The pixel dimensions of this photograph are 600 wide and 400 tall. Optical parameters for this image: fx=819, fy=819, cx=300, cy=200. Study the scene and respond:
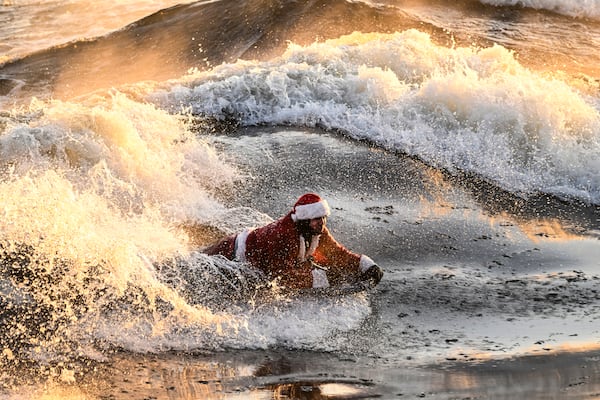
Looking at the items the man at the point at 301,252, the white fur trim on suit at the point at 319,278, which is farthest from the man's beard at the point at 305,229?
the white fur trim on suit at the point at 319,278

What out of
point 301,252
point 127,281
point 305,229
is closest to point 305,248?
point 301,252

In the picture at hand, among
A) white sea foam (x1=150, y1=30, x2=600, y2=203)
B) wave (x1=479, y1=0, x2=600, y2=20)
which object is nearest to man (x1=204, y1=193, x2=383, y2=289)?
white sea foam (x1=150, y1=30, x2=600, y2=203)

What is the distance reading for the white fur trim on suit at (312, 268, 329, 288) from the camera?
6090mm

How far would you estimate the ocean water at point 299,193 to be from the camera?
5551mm

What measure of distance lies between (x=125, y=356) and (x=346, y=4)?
516 inches

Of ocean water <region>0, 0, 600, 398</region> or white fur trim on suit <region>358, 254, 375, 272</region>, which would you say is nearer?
ocean water <region>0, 0, 600, 398</region>

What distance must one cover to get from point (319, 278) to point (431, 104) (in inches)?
194

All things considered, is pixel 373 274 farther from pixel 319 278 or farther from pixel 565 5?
pixel 565 5

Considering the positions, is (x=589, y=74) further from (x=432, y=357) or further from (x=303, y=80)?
(x=432, y=357)

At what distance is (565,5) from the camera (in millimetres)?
17969

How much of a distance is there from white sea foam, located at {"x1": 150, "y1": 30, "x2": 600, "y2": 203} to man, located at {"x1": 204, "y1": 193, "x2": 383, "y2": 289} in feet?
10.8

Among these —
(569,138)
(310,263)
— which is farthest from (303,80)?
(310,263)

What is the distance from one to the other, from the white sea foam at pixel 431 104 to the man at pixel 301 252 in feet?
10.8

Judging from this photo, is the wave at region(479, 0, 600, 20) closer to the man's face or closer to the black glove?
the black glove
